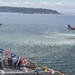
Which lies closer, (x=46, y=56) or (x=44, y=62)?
(x=44, y=62)

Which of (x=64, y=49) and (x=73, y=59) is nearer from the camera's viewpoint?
(x=73, y=59)

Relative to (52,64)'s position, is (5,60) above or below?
above

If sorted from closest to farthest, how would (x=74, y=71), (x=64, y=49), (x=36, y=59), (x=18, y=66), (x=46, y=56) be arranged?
(x=18, y=66)
(x=74, y=71)
(x=36, y=59)
(x=46, y=56)
(x=64, y=49)

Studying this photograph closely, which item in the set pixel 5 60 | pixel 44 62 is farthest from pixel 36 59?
pixel 5 60

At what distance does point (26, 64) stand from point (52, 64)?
2498 centimetres

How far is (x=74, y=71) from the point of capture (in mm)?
73438

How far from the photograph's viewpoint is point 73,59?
89.2 meters

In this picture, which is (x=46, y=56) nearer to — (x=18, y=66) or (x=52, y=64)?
(x=52, y=64)

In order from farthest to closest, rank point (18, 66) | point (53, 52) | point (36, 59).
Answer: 1. point (53, 52)
2. point (36, 59)
3. point (18, 66)

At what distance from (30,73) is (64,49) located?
59.4 meters

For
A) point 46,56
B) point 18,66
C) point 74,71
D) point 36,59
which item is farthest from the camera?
point 46,56

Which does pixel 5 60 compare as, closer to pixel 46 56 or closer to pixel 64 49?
pixel 46 56

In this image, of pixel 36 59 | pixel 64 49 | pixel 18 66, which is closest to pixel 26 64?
pixel 18 66

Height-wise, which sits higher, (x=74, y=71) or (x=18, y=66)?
(x=18, y=66)
